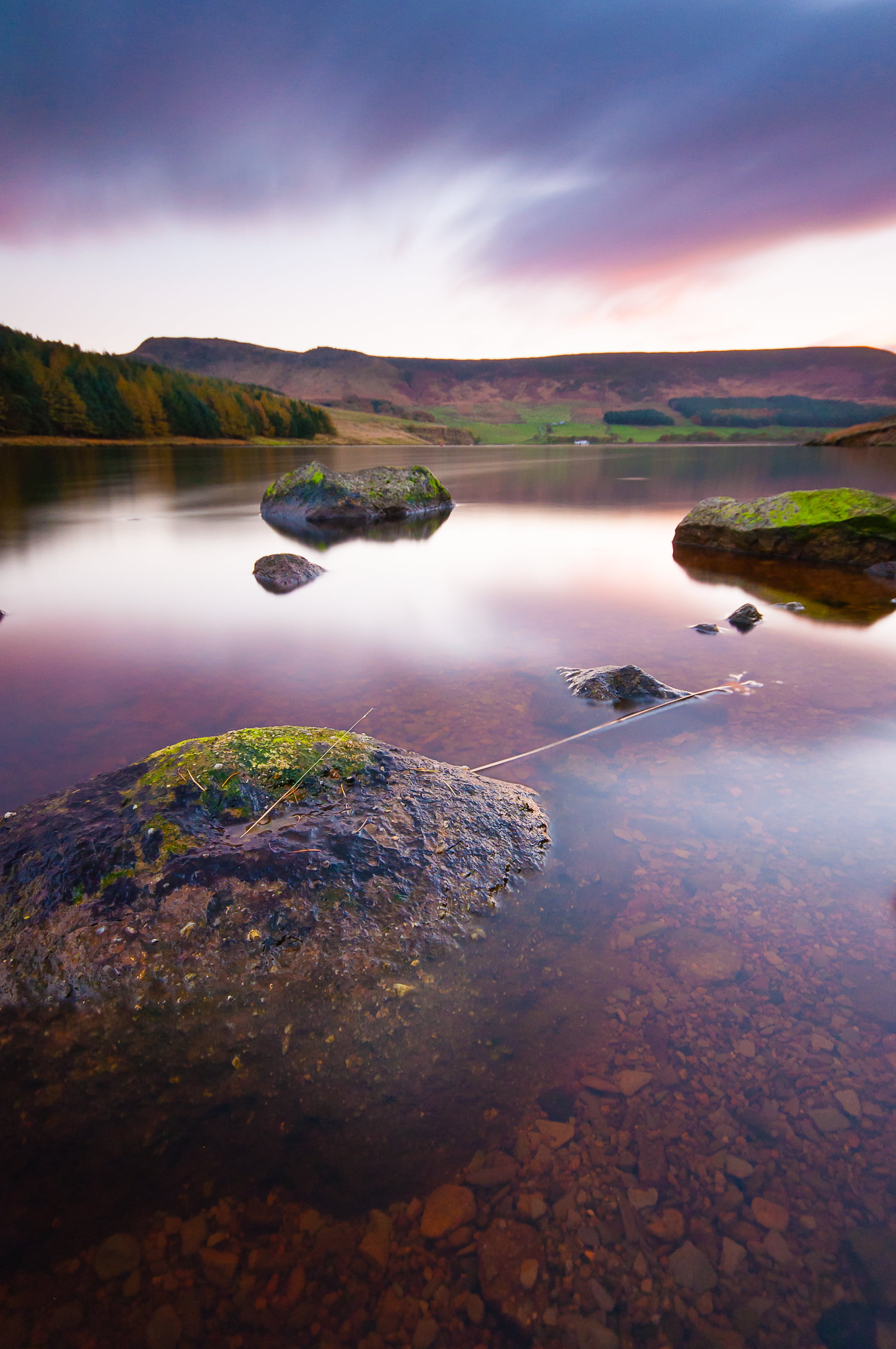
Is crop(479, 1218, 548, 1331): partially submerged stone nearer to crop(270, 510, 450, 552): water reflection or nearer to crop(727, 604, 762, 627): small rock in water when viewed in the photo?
crop(727, 604, 762, 627): small rock in water

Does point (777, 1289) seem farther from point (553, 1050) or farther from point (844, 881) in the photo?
point (844, 881)

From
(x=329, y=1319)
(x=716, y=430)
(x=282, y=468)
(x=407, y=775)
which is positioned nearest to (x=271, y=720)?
(x=407, y=775)

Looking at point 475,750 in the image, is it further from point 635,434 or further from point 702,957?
point 635,434

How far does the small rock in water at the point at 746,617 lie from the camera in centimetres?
741

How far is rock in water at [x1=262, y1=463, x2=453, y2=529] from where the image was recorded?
57.6 feet

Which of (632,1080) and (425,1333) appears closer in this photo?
(425,1333)

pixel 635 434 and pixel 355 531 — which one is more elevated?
pixel 635 434

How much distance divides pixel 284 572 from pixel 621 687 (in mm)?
6968

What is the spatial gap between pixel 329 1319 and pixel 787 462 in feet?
201

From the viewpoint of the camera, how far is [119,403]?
8125cm

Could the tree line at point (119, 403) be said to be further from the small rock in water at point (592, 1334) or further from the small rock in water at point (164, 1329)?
the small rock in water at point (592, 1334)

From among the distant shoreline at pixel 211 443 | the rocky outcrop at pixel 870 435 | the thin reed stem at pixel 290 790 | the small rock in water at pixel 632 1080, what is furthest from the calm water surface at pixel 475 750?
the rocky outcrop at pixel 870 435

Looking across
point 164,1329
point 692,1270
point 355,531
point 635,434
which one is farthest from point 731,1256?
point 635,434

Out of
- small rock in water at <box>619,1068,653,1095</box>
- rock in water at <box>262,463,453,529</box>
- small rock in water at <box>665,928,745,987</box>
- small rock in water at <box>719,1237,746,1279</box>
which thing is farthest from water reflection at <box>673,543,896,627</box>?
rock in water at <box>262,463,453,529</box>
